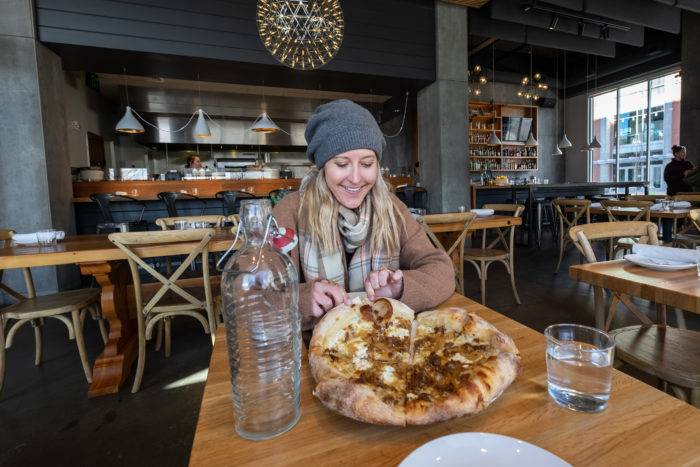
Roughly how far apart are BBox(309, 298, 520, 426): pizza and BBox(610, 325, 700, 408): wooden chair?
0.99 metres

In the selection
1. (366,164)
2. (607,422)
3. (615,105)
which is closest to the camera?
(607,422)

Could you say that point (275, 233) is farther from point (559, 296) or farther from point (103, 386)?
point (559, 296)

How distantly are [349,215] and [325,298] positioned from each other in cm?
40

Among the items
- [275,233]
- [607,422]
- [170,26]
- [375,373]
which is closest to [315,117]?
[275,233]

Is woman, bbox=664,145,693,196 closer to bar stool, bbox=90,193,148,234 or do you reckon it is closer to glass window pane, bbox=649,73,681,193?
glass window pane, bbox=649,73,681,193

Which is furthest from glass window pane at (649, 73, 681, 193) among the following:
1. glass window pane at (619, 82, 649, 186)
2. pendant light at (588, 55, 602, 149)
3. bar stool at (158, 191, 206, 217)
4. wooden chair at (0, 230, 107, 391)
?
wooden chair at (0, 230, 107, 391)

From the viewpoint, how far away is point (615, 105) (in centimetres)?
968

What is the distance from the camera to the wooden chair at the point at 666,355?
1132 mm

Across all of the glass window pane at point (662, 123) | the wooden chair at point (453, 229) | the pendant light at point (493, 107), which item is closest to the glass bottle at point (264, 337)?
the wooden chair at point (453, 229)

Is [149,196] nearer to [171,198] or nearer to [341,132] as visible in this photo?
[171,198]

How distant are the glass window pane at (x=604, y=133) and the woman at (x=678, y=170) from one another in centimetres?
391

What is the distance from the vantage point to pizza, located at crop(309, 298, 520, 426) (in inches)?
17.5

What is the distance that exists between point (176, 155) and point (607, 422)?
11.2 m

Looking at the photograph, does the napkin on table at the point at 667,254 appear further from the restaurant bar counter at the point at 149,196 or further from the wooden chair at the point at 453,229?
the restaurant bar counter at the point at 149,196
